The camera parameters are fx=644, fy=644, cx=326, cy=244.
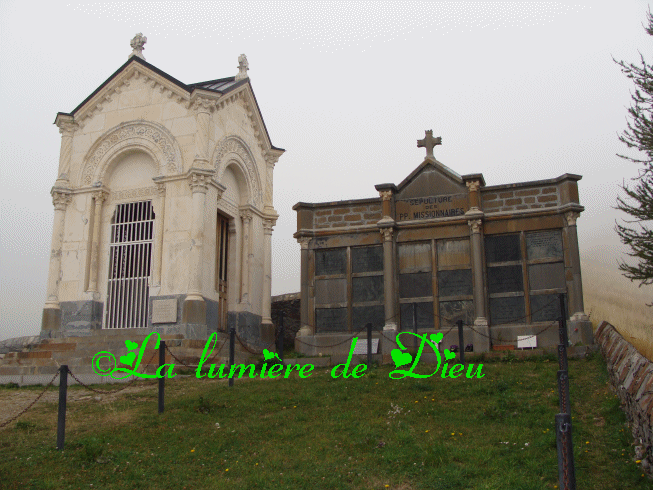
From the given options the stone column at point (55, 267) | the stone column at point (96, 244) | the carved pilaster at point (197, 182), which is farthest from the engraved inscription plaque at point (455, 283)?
the stone column at point (55, 267)

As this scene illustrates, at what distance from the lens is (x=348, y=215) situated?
19094 mm

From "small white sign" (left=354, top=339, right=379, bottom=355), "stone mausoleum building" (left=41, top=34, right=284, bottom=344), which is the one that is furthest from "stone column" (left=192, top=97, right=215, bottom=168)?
"small white sign" (left=354, top=339, right=379, bottom=355)

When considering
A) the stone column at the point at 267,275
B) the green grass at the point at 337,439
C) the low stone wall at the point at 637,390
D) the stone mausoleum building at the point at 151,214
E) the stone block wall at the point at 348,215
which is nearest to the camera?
the low stone wall at the point at 637,390

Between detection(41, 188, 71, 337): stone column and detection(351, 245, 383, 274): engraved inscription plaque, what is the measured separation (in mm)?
9383

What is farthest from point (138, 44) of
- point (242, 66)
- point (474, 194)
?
point (474, 194)

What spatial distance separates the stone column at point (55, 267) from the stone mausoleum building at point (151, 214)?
0.11 feet

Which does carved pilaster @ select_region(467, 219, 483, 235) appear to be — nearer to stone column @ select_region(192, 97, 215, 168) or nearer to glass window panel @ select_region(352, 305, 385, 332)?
glass window panel @ select_region(352, 305, 385, 332)

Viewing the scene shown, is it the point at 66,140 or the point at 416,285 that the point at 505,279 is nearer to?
the point at 416,285

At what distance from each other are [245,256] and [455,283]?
26.4 feet

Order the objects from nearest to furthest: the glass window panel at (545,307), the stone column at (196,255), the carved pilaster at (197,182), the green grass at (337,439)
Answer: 1. the green grass at (337,439)
2. the glass window panel at (545,307)
3. the stone column at (196,255)
4. the carved pilaster at (197,182)

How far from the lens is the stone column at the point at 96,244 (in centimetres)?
2012

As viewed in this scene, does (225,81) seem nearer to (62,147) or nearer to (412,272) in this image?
(62,147)

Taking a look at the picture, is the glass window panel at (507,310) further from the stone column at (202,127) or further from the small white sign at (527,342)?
the stone column at (202,127)

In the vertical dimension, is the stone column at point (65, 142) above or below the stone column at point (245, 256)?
above
